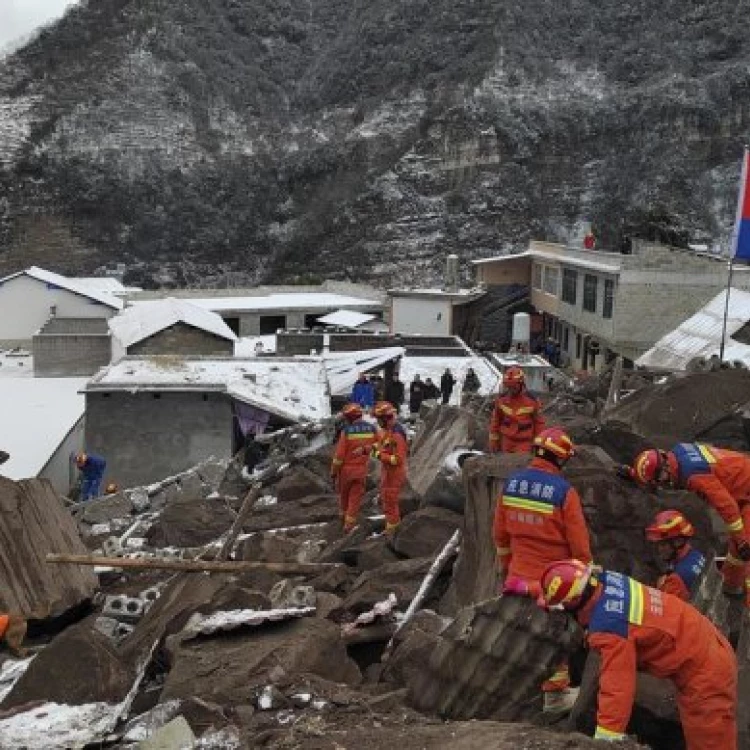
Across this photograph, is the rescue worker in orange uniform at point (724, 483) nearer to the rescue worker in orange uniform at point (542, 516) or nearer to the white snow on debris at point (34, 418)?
the rescue worker in orange uniform at point (542, 516)

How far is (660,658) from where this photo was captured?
3.92 meters

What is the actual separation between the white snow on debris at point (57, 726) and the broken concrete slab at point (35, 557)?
206cm

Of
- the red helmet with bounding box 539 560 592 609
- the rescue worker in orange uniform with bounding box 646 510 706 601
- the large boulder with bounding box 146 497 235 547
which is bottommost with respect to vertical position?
the large boulder with bounding box 146 497 235 547

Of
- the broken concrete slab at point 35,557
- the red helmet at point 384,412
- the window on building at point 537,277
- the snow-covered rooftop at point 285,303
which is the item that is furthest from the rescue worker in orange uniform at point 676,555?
the snow-covered rooftop at point 285,303

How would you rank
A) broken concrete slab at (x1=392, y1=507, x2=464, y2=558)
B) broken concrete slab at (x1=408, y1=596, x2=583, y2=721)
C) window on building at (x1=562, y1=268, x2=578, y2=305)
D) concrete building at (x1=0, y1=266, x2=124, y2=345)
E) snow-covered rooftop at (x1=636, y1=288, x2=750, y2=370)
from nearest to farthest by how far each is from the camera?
1. broken concrete slab at (x1=408, y1=596, x2=583, y2=721)
2. broken concrete slab at (x1=392, y1=507, x2=464, y2=558)
3. snow-covered rooftop at (x1=636, y1=288, x2=750, y2=370)
4. concrete building at (x1=0, y1=266, x2=124, y2=345)
5. window on building at (x1=562, y1=268, x2=578, y2=305)

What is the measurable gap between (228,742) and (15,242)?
64.9 m

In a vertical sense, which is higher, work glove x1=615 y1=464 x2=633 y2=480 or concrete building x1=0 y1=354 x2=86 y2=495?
work glove x1=615 y1=464 x2=633 y2=480

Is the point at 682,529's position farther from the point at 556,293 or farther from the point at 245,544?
the point at 556,293

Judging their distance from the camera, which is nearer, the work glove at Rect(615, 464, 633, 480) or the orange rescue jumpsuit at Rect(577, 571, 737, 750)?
the orange rescue jumpsuit at Rect(577, 571, 737, 750)

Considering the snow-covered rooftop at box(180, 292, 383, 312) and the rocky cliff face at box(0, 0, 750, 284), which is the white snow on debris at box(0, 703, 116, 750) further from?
the rocky cliff face at box(0, 0, 750, 284)

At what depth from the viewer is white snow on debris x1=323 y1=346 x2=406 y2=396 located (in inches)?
783

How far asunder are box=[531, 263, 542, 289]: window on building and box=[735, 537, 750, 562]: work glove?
34.0 m

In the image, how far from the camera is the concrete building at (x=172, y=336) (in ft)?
74.4

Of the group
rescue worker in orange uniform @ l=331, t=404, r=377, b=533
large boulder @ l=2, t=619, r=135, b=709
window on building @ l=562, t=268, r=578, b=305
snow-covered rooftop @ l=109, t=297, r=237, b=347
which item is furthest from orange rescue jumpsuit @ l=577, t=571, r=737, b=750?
window on building @ l=562, t=268, r=578, b=305
